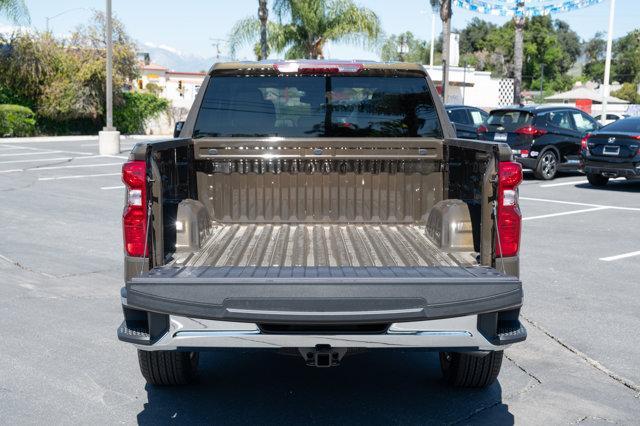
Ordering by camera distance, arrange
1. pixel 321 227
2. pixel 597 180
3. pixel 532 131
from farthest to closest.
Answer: pixel 532 131 < pixel 597 180 < pixel 321 227

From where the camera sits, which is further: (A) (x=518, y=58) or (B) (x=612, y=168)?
(A) (x=518, y=58)

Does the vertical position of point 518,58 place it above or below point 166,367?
above

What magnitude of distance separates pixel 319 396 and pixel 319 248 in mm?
937

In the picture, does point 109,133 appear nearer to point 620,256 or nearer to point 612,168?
point 612,168

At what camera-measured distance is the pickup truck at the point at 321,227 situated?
11.3 feet

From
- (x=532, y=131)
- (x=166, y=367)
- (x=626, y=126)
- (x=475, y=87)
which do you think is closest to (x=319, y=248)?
(x=166, y=367)

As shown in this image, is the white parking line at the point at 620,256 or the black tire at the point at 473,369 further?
the white parking line at the point at 620,256

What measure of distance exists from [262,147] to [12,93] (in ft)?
107

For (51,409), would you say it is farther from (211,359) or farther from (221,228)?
(221,228)

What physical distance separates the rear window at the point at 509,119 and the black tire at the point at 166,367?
46.7ft

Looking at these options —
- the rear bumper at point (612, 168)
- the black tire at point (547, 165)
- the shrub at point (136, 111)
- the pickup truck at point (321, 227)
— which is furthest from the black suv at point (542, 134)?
the shrub at point (136, 111)

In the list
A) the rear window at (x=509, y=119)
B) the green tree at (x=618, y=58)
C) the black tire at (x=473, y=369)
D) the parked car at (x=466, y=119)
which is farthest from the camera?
the green tree at (x=618, y=58)

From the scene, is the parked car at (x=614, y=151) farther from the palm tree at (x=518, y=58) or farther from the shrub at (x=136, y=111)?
the shrub at (x=136, y=111)

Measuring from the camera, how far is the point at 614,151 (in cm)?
1545
